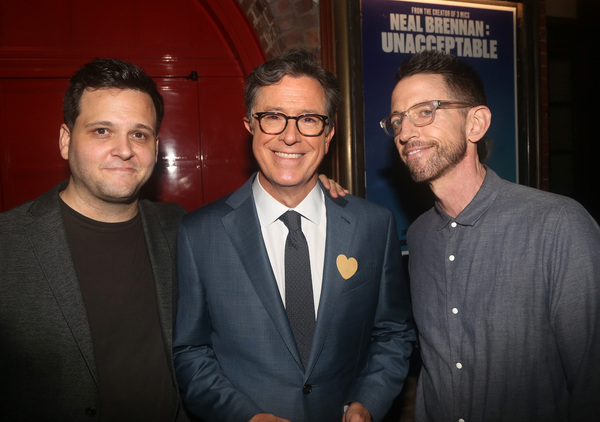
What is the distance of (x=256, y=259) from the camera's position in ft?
5.41

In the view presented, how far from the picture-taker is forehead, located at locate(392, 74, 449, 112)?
1.78m

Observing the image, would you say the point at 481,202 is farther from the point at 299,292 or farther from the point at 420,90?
the point at 299,292

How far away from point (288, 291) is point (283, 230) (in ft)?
0.96

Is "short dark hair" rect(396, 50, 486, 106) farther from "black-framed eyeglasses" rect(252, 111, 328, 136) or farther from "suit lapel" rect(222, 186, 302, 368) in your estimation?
"suit lapel" rect(222, 186, 302, 368)

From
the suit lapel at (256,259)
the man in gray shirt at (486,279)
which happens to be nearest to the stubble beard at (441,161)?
the man in gray shirt at (486,279)

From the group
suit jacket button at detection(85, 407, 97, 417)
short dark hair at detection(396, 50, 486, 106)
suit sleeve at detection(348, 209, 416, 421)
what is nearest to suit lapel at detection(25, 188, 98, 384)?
suit jacket button at detection(85, 407, 97, 417)

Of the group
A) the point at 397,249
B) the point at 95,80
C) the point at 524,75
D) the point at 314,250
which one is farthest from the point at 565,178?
the point at 95,80

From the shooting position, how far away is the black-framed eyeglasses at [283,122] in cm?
177

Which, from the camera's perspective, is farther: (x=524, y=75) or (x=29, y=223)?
(x=524, y=75)

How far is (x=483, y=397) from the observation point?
5.06 ft

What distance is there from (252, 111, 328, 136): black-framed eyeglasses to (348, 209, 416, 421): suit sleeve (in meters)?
0.61

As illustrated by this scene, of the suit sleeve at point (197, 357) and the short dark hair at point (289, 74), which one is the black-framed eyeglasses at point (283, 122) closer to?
the short dark hair at point (289, 74)

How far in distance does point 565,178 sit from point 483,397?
421cm

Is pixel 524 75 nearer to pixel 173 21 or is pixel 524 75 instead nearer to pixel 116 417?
pixel 173 21
